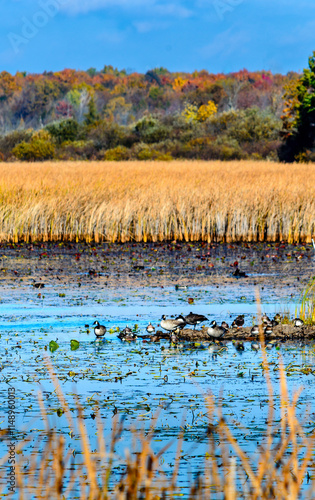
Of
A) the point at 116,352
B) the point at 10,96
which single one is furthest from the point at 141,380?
the point at 10,96

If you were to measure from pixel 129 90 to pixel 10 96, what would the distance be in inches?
1007

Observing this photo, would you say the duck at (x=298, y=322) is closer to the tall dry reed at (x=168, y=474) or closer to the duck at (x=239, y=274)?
the tall dry reed at (x=168, y=474)

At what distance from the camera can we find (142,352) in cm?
888

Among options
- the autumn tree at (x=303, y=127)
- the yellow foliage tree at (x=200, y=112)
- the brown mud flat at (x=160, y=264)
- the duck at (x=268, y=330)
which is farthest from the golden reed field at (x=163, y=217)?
the yellow foliage tree at (x=200, y=112)

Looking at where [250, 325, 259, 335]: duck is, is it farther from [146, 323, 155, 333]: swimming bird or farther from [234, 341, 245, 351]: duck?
[146, 323, 155, 333]: swimming bird

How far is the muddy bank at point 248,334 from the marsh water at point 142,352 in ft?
0.68

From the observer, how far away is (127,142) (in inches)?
2574

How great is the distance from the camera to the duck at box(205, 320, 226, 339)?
9.36m

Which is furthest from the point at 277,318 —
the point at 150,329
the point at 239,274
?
the point at 239,274

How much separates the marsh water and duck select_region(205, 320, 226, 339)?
13 cm

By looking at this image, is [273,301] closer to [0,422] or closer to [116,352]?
[116,352]

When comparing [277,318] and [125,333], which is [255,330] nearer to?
[277,318]

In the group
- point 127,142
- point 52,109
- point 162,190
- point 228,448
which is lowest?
point 228,448

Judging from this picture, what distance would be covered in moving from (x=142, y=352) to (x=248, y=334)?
1.41 meters
